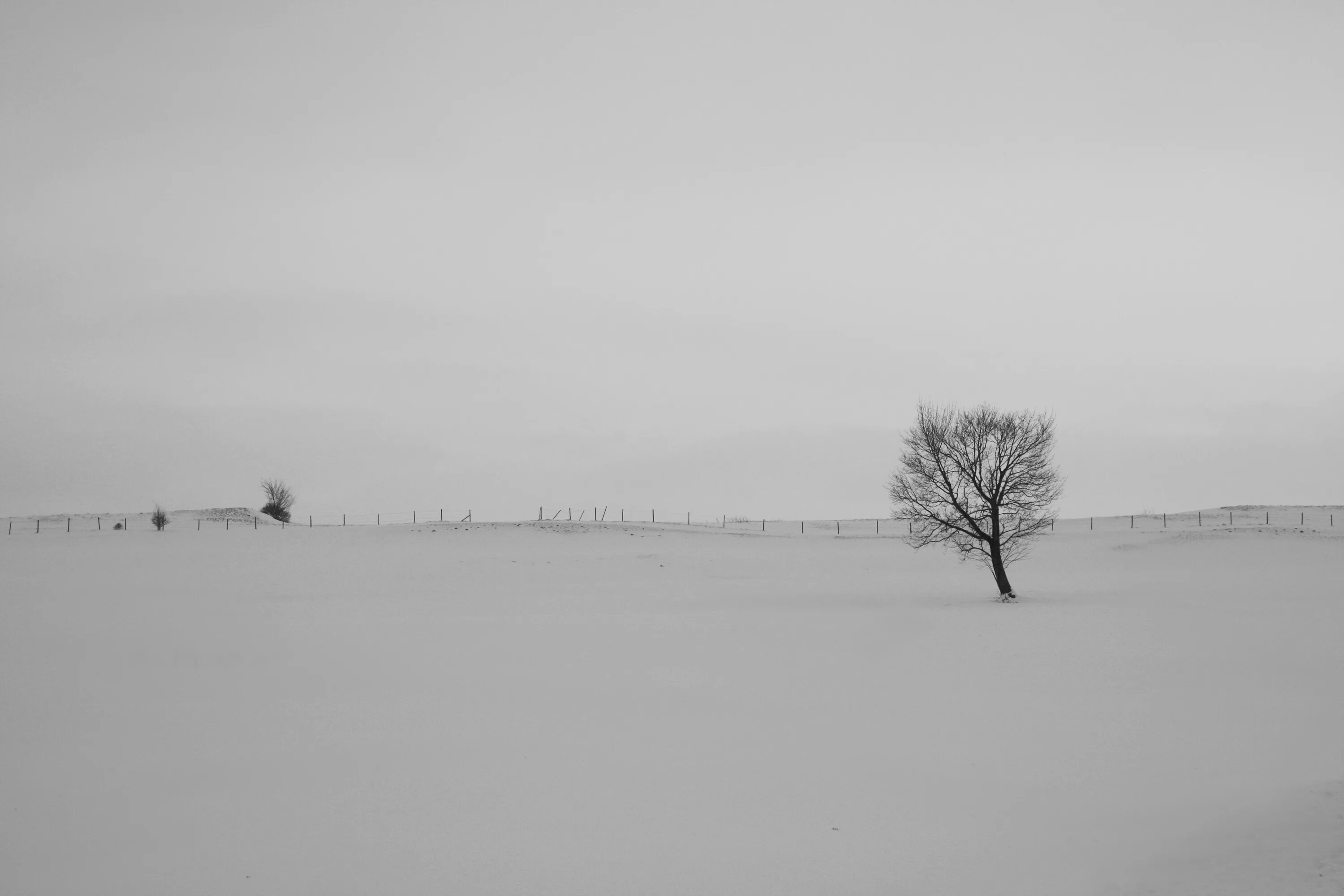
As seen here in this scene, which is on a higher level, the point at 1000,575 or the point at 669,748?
the point at 1000,575

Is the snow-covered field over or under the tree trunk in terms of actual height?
under

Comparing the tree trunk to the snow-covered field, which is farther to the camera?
the tree trunk

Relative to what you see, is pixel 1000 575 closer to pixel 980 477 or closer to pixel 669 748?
pixel 980 477

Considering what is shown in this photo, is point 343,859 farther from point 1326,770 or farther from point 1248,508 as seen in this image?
point 1248,508

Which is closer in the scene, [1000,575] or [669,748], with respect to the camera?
[669,748]

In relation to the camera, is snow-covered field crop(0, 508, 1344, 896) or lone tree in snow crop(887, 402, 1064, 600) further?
lone tree in snow crop(887, 402, 1064, 600)

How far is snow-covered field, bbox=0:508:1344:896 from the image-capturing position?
32.7ft

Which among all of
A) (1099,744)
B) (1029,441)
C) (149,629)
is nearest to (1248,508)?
(1029,441)

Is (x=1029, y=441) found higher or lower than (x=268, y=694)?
higher

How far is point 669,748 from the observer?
1438cm

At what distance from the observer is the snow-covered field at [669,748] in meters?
9.98

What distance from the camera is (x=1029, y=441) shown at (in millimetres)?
34688

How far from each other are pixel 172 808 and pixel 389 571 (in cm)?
3335

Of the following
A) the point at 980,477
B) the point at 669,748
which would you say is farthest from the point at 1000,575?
the point at 669,748
